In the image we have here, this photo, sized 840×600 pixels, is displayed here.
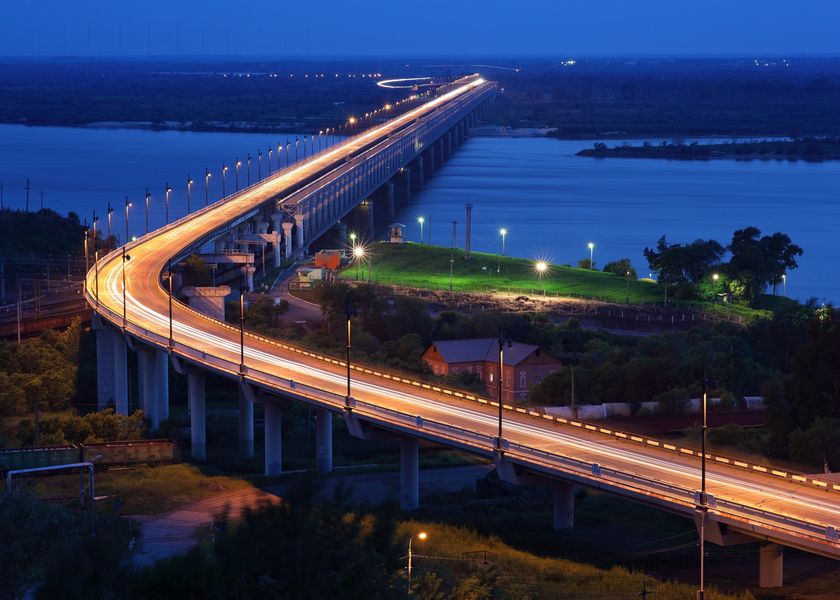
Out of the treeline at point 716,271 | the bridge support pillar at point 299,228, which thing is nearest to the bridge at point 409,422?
the bridge support pillar at point 299,228

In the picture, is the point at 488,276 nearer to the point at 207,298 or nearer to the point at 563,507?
the point at 207,298

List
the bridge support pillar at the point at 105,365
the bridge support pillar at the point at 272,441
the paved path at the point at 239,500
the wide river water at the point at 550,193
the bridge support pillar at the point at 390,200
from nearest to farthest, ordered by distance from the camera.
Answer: the paved path at the point at 239,500 < the bridge support pillar at the point at 272,441 < the bridge support pillar at the point at 105,365 < the wide river water at the point at 550,193 < the bridge support pillar at the point at 390,200

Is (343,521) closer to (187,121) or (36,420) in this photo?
(36,420)

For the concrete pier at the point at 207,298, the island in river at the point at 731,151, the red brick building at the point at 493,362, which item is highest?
the island in river at the point at 731,151

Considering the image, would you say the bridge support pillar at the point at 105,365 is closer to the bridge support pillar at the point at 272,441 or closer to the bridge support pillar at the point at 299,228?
the bridge support pillar at the point at 272,441

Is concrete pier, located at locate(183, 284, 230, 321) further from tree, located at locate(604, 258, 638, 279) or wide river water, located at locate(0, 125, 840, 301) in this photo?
wide river water, located at locate(0, 125, 840, 301)

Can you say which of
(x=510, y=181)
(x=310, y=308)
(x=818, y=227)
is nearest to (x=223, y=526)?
(x=310, y=308)

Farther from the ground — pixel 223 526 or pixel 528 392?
pixel 223 526

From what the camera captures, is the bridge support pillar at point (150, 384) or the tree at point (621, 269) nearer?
the bridge support pillar at point (150, 384)
